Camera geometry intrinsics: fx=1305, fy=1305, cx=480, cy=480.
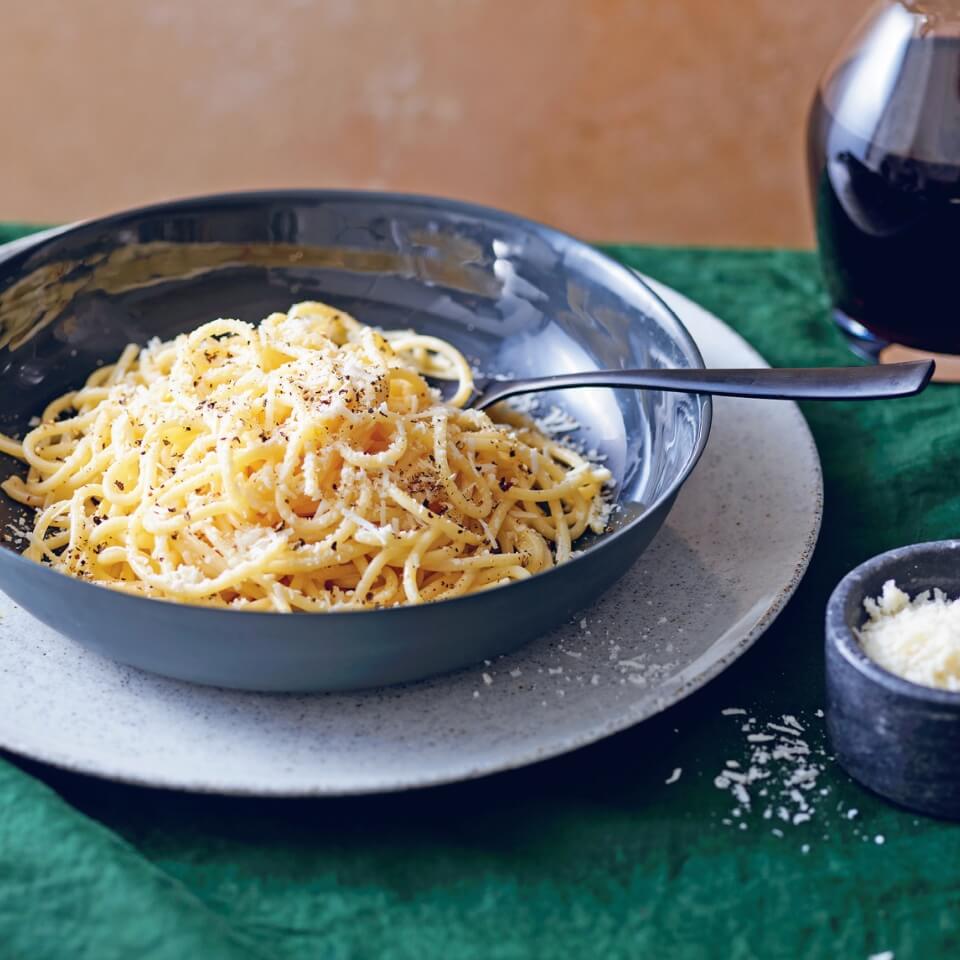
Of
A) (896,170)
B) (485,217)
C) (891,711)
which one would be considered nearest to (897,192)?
(896,170)

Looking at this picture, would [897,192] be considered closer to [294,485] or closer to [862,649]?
[862,649]

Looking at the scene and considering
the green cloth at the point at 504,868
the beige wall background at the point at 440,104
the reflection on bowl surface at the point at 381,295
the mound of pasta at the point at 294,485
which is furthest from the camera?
the beige wall background at the point at 440,104

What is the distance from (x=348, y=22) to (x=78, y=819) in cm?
334

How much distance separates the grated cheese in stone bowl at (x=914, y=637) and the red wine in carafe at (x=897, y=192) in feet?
2.11

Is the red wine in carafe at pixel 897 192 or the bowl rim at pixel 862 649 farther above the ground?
the red wine in carafe at pixel 897 192

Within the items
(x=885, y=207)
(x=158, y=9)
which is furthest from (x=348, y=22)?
(x=885, y=207)

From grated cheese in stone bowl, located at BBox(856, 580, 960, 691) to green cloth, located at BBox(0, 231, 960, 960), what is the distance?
0.13 metres

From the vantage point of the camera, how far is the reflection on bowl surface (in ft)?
5.10

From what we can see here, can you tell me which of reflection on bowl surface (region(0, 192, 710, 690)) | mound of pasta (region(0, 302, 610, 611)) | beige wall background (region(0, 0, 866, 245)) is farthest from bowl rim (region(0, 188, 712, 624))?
beige wall background (region(0, 0, 866, 245))

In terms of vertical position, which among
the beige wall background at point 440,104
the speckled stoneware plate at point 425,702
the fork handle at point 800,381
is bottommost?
the beige wall background at point 440,104

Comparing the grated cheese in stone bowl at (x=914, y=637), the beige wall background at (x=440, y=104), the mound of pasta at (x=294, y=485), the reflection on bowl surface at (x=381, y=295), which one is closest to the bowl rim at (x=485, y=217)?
the reflection on bowl surface at (x=381, y=295)

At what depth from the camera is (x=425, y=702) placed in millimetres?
1199

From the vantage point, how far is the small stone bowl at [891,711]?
3.55 feet

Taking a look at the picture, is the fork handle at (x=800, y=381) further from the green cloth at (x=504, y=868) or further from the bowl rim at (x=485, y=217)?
the green cloth at (x=504, y=868)
